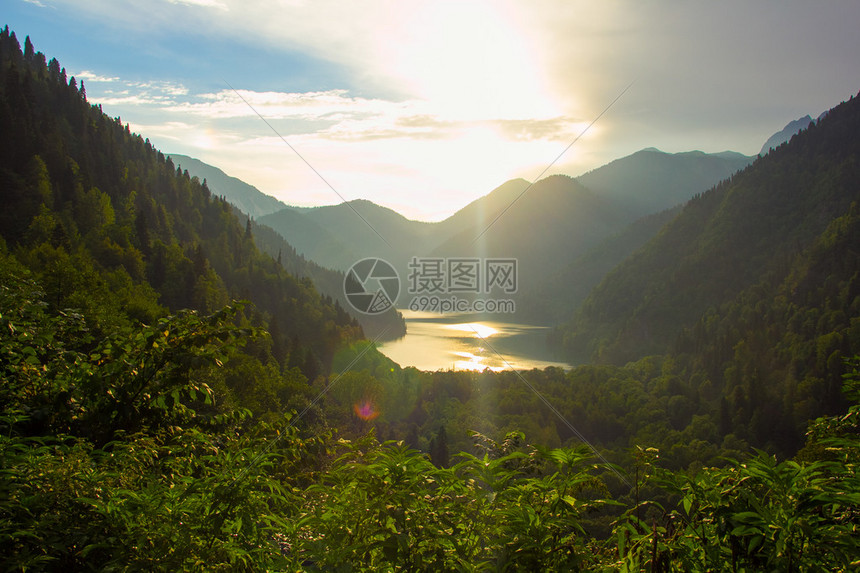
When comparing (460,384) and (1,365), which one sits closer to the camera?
(1,365)

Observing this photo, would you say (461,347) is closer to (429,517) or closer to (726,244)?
(429,517)

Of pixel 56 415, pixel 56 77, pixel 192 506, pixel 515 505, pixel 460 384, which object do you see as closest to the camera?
pixel 515 505

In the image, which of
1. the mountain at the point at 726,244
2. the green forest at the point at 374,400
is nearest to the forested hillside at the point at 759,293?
the mountain at the point at 726,244

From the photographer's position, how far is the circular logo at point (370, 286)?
309ft

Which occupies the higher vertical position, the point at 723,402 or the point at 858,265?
the point at 858,265

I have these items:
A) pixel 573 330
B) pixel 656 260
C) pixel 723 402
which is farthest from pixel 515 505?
pixel 656 260

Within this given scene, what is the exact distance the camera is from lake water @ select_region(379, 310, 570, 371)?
277 ft

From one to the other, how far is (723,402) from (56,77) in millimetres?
127924

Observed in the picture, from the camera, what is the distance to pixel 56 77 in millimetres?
93188

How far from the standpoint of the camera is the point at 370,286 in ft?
355

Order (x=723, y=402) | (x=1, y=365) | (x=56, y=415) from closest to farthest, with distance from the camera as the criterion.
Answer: (x=56, y=415) < (x=1, y=365) < (x=723, y=402)

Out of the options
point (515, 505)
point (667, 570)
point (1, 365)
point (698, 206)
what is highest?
point (698, 206)

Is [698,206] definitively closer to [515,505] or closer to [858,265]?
[858,265]

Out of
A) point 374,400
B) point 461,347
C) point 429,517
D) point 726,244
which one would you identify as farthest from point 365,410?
point 726,244
